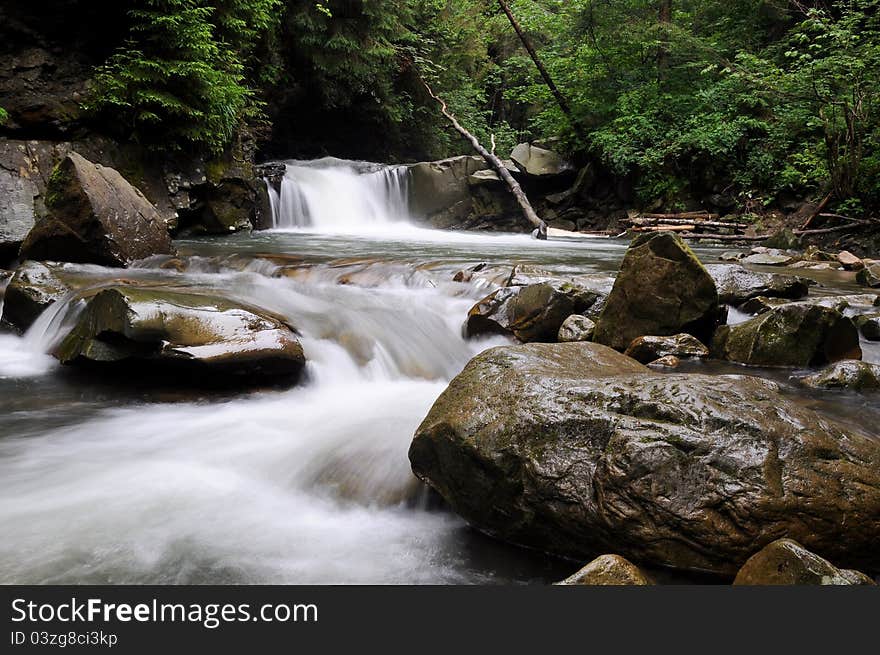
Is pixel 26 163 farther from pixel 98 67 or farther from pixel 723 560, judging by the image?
pixel 723 560

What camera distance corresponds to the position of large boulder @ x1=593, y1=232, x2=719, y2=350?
4.48m

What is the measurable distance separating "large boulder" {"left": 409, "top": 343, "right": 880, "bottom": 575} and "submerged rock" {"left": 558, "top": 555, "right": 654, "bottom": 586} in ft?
0.97

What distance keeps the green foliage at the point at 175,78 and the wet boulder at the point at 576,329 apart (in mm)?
7937

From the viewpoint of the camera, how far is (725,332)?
4598 mm

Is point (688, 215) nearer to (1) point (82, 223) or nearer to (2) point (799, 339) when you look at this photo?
(2) point (799, 339)

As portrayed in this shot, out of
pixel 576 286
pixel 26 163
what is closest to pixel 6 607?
pixel 576 286

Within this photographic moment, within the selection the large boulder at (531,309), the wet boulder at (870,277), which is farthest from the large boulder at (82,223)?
the wet boulder at (870,277)

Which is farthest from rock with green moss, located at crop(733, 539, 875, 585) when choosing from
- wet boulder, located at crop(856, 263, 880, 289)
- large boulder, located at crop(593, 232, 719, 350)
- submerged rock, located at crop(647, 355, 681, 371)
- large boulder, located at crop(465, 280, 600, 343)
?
wet boulder, located at crop(856, 263, 880, 289)

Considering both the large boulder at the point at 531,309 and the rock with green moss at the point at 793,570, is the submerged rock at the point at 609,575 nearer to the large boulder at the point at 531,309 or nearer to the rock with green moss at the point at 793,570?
the rock with green moss at the point at 793,570

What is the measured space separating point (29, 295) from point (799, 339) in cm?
657

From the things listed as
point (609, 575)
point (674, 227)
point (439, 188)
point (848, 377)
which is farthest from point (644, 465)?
point (439, 188)

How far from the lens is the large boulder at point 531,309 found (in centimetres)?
495

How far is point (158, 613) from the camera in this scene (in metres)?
1.79

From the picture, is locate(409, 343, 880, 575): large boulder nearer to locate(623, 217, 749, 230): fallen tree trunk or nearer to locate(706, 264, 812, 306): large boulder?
locate(706, 264, 812, 306): large boulder
